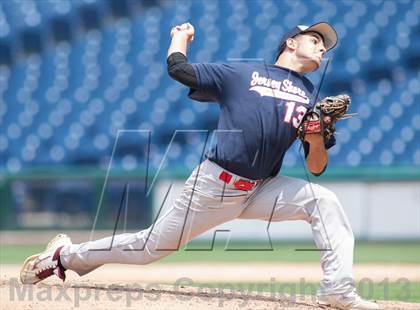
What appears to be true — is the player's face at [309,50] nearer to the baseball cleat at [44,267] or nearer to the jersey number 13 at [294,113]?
the jersey number 13 at [294,113]

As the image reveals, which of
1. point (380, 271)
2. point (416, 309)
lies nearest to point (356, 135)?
point (380, 271)

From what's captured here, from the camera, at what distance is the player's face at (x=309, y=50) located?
4.72 m

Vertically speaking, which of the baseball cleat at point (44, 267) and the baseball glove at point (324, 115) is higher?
the baseball glove at point (324, 115)

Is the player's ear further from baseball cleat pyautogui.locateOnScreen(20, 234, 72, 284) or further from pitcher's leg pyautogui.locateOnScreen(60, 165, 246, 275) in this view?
baseball cleat pyautogui.locateOnScreen(20, 234, 72, 284)

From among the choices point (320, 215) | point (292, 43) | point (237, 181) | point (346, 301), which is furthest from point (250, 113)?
point (346, 301)

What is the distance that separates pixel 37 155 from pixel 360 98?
5.23 meters

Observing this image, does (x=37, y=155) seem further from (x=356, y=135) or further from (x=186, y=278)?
(x=186, y=278)

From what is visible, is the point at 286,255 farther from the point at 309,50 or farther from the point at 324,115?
the point at 324,115

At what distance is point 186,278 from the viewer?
736cm

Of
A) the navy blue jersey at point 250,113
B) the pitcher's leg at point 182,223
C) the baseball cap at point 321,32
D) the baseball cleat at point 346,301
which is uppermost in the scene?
the baseball cap at point 321,32

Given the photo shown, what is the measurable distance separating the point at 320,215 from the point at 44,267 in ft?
5.36

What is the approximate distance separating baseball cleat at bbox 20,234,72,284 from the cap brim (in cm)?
191

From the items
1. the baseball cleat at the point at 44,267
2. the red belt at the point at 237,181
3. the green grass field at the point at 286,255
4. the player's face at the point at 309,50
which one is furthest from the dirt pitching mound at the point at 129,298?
the green grass field at the point at 286,255

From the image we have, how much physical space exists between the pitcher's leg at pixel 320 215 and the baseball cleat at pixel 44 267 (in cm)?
112
